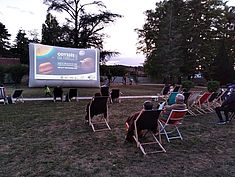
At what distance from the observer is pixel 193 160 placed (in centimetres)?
488

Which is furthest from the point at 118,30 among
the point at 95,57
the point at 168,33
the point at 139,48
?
the point at 95,57

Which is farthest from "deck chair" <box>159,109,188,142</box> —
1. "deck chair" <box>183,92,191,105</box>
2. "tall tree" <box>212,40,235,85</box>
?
"tall tree" <box>212,40,235,85</box>

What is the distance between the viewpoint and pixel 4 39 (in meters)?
54.8

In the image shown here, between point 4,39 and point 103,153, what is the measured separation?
55588mm

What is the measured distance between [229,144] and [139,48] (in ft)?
115

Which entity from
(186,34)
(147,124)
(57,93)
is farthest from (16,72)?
(147,124)

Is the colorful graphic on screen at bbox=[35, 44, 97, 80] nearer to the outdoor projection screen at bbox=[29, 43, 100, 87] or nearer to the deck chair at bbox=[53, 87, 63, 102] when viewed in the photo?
the outdoor projection screen at bbox=[29, 43, 100, 87]

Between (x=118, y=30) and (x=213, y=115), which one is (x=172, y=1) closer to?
(x=118, y=30)

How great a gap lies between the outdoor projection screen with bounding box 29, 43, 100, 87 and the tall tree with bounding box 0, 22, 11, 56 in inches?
1576

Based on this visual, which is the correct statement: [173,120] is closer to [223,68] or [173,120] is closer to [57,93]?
[57,93]

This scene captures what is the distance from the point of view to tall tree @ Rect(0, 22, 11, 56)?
53606 mm

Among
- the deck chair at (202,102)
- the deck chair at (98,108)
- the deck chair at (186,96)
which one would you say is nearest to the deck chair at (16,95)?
the deck chair at (98,108)

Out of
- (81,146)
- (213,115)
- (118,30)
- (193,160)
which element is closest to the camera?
(193,160)

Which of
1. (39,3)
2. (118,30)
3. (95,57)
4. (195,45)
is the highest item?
(39,3)
